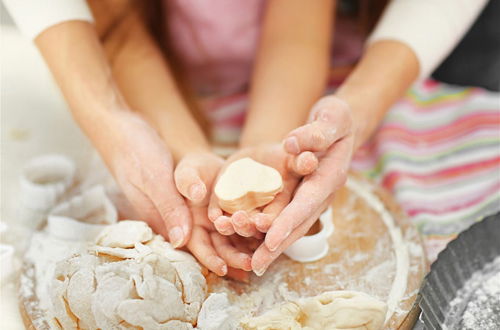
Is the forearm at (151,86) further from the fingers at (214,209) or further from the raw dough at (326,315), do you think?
the raw dough at (326,315)

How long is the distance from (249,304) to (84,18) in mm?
553

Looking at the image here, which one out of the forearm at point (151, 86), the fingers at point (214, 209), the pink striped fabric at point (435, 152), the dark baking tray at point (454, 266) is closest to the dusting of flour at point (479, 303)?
the dark baking tray at point (454, 266)

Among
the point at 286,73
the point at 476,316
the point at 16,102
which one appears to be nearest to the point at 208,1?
the point at 286,73

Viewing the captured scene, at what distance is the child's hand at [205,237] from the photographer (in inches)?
31.4

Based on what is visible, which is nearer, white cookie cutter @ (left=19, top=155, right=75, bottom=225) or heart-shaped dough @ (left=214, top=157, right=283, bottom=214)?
heart-shaped dough @ (left=214, top=157, right=283, bottom=214)

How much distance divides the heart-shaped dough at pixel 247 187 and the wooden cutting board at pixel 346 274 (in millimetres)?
106

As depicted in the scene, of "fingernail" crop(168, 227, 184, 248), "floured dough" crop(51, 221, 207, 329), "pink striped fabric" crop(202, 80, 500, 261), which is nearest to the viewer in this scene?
"floured dough" crop(51, 221, 207, 329)

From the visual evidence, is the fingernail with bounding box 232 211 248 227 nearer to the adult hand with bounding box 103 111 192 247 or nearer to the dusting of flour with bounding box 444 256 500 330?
the adult hand with bounding box 103 111 192 247

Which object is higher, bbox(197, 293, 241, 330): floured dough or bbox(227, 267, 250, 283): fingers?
bbox(197, 293, 241, 330): floured dough

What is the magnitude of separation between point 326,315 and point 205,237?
0.19m

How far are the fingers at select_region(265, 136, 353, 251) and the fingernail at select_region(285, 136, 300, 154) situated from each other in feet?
0.15

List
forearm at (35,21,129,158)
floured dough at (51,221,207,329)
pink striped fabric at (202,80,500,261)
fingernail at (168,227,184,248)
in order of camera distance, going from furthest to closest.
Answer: pink striped fabric at (202,80,500,261) < forearm at (35,21,129,158) < fingernail at (168,227,184,248) < floured dough at (51,221,207,329)

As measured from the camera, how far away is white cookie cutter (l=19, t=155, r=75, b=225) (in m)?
1.06

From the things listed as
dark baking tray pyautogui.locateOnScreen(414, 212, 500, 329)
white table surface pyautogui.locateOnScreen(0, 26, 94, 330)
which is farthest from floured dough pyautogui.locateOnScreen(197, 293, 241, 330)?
white table surface pyautogui.locateOnScreen(0, 26, 94, 330)
